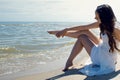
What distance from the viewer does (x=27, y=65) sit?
733 cm

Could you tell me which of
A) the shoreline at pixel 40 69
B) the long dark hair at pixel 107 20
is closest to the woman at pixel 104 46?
the long dark hair at pixel 107 20

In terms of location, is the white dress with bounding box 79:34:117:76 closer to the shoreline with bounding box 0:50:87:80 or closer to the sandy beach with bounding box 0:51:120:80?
the sandy beach with bounding box 0:51:120:80

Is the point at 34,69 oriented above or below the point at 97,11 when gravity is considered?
below

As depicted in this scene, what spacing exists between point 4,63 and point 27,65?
79cm

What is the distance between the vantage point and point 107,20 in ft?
17.8

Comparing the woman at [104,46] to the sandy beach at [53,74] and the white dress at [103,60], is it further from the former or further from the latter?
the sandy beach at [53,74]

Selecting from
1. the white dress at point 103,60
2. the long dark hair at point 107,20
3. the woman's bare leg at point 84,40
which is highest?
the long dark hair at point 107,20

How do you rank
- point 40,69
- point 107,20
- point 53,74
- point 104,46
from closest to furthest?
1. point 107,20
2. point 104,46
3. point 53,74
4. point 40,69

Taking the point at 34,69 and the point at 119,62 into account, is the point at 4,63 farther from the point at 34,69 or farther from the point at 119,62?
the point at 119,62

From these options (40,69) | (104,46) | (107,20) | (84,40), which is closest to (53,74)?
(40,69)

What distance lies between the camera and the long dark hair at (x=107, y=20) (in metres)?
5.41

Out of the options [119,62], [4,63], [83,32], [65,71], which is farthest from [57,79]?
[4,63]

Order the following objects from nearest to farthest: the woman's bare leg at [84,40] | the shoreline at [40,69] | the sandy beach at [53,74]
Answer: the sandy beach at [53,74] < the woman's bare leg at [84,40] < the shoreline at [40,69]

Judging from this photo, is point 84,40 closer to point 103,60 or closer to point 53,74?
point 103,60
